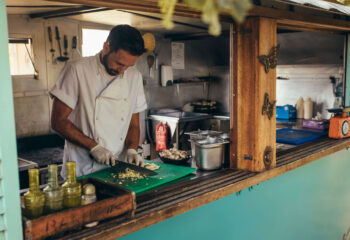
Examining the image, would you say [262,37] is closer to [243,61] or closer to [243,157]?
[243,61]

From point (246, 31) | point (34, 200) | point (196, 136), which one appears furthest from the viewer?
point (196, 136)

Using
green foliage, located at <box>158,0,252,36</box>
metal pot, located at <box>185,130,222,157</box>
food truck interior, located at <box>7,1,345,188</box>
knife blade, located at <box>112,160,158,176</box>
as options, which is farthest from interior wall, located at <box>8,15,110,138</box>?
green foliage, located at <box>158,0,252,36</box>

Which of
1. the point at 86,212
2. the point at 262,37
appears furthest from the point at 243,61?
the point at 86,212

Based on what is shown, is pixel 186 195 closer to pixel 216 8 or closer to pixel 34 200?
pixel 34 200

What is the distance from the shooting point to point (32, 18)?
4652 millimetres

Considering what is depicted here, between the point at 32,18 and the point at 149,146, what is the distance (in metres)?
2.65

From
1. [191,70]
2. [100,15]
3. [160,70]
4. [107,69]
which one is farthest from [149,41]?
[107,69]

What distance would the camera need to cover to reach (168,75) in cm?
644

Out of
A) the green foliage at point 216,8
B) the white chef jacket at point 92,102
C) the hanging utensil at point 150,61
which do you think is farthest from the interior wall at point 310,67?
the green foliage at point 216,8

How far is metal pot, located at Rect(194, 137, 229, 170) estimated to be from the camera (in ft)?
9.18

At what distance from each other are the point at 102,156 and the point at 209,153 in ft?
2.56

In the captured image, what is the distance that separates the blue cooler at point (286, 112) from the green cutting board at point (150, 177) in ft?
10.2

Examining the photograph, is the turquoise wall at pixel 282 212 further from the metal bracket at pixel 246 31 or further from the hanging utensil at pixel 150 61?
the hanging utensil at pixel 150 61

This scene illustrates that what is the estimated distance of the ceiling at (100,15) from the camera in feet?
12.6
